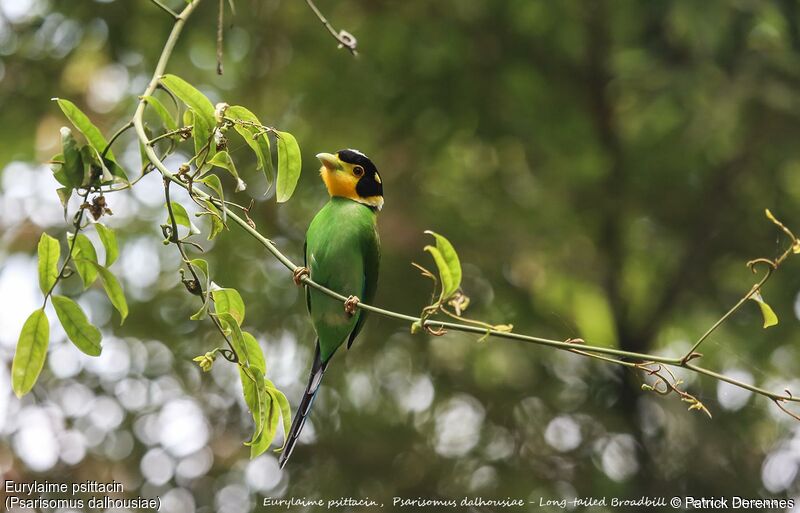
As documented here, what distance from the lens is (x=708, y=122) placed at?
5.71 metres

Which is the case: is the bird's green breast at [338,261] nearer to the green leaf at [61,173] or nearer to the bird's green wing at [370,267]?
the bird's green wing at [370,267]

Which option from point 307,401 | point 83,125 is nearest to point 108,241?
point 83,125

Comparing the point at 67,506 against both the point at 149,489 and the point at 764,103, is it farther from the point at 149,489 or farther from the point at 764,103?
the point at 764,103

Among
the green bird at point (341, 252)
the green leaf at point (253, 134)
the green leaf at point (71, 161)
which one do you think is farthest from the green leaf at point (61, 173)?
the green bird at point (341, 252)

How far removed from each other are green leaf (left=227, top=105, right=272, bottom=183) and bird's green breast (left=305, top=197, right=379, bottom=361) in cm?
125

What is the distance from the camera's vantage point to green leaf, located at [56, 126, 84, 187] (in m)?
1.66

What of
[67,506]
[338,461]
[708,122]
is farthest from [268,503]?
[708,122]

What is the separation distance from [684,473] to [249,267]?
337cm

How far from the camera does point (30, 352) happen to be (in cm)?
180

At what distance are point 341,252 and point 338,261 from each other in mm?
35

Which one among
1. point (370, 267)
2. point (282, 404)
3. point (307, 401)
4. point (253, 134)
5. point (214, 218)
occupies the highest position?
point (253, 134)

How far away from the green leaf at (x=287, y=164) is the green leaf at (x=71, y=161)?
47 centimetres

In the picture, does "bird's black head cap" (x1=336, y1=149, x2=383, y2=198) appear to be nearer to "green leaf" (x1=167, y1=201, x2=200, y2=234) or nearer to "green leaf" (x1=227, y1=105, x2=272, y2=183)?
"green leaf" (x1=227, y1=105, x2=272, y2=183)

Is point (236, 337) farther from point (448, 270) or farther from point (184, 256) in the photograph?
point (448, 270)
